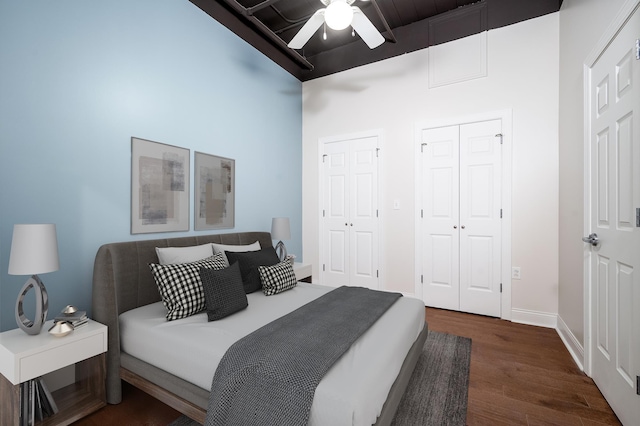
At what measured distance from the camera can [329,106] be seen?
4.32 metres

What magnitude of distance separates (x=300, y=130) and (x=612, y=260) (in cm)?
383

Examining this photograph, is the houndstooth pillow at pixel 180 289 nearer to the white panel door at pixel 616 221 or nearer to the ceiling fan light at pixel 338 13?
the ceiling fan light at pixel 338 13

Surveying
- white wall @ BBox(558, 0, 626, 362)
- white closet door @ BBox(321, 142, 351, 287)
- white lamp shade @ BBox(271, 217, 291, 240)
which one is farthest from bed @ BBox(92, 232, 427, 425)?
white closet door @ BBox(321, 142, 351, 287)

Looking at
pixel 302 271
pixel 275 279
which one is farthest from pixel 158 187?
pixel 302 271

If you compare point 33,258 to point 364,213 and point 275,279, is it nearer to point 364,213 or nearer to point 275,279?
point 275,279

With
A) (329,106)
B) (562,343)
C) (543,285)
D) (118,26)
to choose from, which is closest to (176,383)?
(118,26)

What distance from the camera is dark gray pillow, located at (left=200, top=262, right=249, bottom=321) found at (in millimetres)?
1857

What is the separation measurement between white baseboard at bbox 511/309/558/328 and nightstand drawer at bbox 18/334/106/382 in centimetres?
377

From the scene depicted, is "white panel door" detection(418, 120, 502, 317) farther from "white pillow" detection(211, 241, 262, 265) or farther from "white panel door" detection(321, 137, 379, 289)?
"white pillow" detection(211, 241, 262, 265)

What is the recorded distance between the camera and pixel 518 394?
190 cm

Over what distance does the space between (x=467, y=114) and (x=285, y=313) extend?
3065 mm

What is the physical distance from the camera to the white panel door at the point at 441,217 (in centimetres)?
345

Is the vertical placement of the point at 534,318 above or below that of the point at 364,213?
below

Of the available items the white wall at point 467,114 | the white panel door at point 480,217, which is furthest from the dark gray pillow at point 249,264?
the white panel door at point 480,217
